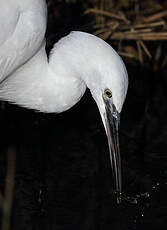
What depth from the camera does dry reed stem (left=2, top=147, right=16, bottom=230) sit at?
13.3ft

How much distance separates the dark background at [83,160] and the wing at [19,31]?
0.39 meters

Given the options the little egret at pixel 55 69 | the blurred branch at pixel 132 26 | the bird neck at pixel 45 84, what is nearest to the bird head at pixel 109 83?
the little egret at pixel 55 69

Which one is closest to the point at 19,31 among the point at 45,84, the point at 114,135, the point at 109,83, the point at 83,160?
the point at 45,84

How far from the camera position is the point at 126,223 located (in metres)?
4.55

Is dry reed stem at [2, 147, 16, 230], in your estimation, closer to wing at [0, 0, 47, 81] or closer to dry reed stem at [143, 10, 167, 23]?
wing at [0, 0, 47, 81]

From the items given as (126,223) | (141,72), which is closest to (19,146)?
(126,223)

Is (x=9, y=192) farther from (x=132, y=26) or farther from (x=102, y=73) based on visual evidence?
(x=132, y=26)

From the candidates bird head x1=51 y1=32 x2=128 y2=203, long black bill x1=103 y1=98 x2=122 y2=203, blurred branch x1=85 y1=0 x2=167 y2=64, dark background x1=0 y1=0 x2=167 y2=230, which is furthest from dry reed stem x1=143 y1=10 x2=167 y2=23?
long black bill x1=103 y1=98 x2=122 y2=203

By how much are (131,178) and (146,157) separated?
1.63 feet

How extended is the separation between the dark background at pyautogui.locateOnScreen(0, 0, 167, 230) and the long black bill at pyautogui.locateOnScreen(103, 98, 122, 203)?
0.16 m

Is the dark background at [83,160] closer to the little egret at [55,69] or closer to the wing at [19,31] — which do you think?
the little egret at [55,69]

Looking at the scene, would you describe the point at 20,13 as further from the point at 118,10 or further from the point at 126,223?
the point at 118,10

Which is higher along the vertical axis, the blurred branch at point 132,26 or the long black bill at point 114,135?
the blurred branch at point 132,26

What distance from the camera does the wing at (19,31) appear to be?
4.64 metres
